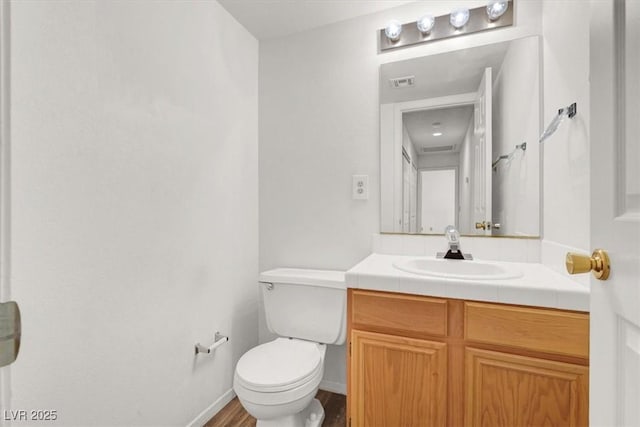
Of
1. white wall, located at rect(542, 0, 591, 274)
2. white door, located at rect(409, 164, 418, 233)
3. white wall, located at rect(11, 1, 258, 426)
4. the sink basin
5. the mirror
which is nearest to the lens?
white wall, located at rect(11, 1, 258, 426)

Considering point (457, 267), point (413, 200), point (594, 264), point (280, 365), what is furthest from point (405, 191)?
point (594, 264)

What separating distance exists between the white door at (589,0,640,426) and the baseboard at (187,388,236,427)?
5.32ft

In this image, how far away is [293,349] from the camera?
1554 millimetres

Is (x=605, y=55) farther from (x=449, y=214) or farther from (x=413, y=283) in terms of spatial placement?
(x=449, y=214)

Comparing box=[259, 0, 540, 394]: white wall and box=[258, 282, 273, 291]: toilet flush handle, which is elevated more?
box=[259, 0, 540, 394]: white wall

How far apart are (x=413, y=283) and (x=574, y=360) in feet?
1.76

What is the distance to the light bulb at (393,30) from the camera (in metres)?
1.70

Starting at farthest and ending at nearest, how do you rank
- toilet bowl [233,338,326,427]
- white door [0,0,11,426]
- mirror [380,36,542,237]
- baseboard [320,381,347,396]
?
1. baseboard [320,381,347,396]
2. mirror [380,36,542,237]
3. toilet bowl [233,338,326,427]
4. white door [0,0,11,426]

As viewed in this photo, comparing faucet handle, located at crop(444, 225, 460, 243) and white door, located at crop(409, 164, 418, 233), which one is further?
white door, located at crop(409, 164, 418, 233)

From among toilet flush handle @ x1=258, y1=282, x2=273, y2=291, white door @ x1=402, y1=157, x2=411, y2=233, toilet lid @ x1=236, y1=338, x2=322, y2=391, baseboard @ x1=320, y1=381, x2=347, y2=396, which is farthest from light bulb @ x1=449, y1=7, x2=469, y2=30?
baseboard @ x1=320, y1=381, x2=347, y2=396

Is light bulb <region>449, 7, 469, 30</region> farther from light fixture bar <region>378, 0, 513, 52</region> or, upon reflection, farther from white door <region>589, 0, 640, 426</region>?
white door <region>589, 0, 640, 426</region>

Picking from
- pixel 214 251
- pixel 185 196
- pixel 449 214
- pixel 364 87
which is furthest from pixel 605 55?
pixel 214 251

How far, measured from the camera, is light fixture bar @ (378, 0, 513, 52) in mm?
1549

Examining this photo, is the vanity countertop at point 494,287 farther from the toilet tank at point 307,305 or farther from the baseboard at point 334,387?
the baseboard at point 334,387
